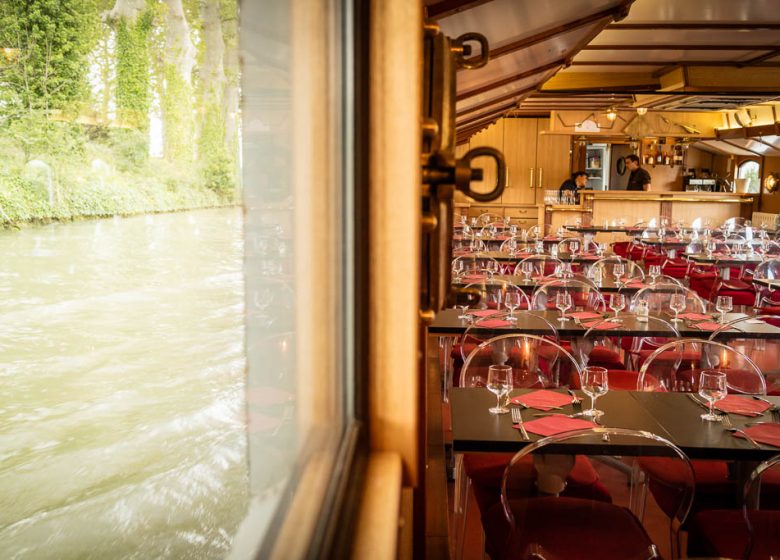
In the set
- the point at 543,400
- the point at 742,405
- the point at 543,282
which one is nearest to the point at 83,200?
the point at 543,400

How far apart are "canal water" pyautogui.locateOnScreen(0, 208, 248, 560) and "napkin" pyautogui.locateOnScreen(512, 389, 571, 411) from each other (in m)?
2.17

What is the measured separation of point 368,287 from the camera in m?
1.26

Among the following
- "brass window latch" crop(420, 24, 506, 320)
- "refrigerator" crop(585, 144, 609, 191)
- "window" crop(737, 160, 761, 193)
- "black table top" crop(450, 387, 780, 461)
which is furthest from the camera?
"refrigerator" crop(585, 144, 609, 191)

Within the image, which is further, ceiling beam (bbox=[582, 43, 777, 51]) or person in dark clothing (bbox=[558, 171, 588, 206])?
person in dark clothing (bbox=[558, 171, 588, 206])

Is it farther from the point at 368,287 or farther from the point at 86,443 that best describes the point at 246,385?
the point at 368,287

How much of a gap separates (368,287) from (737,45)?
8.70 metres

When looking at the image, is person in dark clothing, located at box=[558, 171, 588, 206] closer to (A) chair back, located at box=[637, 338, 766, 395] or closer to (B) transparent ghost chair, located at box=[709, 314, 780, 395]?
(B) transparent ghost chair, located at box=[709, 314, 780, 395]

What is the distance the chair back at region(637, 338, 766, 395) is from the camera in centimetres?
334

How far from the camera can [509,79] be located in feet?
21.2

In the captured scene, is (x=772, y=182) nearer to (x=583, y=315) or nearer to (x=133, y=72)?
(x=583, y=315)

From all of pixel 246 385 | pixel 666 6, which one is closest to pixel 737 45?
pixel 666 6

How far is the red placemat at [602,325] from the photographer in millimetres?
4180

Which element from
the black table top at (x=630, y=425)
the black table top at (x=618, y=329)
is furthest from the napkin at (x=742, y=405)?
the black table top at (x=618, y=329)

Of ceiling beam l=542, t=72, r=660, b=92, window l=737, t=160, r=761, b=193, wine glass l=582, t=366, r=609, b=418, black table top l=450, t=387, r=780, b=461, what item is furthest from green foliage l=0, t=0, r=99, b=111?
window l=737, t=160, r=761, b=193
